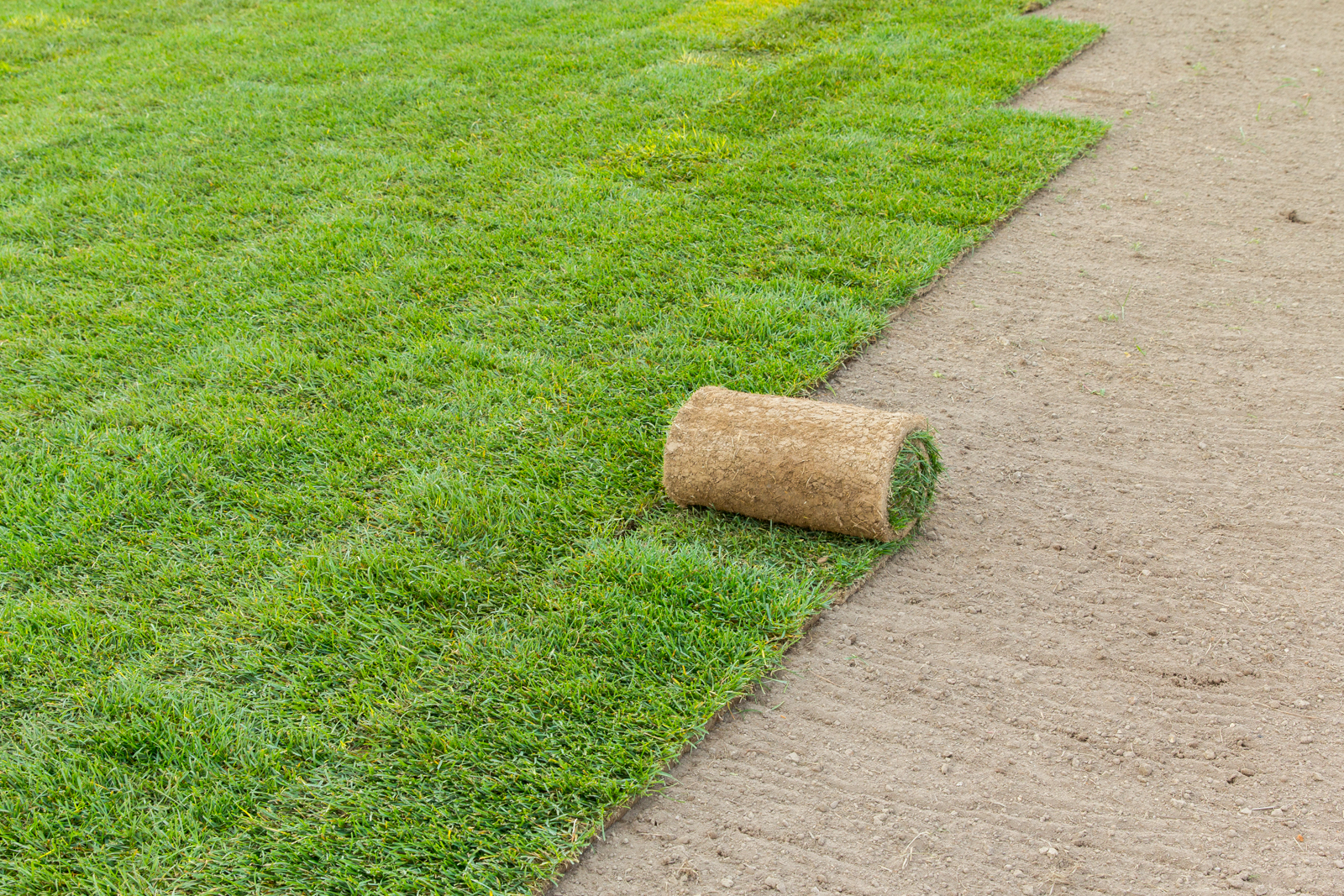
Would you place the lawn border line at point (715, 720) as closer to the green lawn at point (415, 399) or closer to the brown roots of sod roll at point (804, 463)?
the green lawn at point (415, 399)

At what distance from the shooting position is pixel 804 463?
10.9 feet

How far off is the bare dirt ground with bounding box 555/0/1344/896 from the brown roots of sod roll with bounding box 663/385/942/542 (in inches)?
8.7

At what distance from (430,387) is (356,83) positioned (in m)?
4.33

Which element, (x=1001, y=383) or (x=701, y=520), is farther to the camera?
(x=1001, y=383)

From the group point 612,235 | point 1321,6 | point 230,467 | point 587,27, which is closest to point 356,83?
point 587,27

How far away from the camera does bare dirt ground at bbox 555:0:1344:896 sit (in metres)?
2.49

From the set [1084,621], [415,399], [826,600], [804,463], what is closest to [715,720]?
[826,600]

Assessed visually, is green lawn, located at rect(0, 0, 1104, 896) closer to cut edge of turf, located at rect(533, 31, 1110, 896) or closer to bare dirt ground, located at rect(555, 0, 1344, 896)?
cut edge of turf, located at rect(533, 31, 1110, 896)

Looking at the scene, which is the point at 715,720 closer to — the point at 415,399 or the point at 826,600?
the point at 826,600

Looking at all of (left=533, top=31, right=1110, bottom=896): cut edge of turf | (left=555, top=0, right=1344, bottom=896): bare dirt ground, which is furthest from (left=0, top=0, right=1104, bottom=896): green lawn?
(left=555, top=0, right=1344, bottom=896): bare dirt ground

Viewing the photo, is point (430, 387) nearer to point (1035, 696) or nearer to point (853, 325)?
point (853, 325)

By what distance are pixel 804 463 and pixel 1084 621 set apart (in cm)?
101

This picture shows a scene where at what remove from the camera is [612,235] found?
210 inches

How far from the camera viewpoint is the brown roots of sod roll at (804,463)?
10.7 feet
